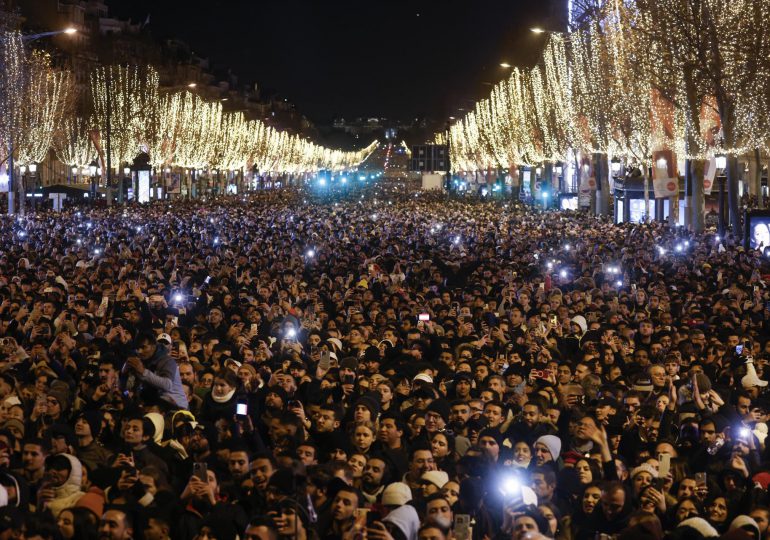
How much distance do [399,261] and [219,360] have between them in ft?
50.0

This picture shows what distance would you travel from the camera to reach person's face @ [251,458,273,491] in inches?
355

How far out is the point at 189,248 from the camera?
3183 cm

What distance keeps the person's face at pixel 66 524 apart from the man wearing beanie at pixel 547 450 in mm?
3323

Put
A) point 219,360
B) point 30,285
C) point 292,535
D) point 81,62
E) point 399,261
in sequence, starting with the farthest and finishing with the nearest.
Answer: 1. point 81,62
2. point 399,261
3. point 30,285
4. point 219,360
5. point 292,535

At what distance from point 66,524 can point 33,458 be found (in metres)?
1.36

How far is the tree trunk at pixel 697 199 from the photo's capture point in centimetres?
4403

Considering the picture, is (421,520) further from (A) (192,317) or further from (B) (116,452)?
(A) (192,317)

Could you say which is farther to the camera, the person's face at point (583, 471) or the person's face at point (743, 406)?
the person's face at point (743, 406)

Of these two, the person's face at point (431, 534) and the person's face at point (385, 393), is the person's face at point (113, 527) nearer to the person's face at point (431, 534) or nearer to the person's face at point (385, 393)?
the person's face at point (431, 534)

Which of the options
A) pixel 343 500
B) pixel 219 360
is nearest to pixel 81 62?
pixel 219 360

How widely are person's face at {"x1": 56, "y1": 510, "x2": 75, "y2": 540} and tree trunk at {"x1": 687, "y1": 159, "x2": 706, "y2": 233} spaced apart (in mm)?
37116

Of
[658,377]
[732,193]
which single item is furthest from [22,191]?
[658,377]

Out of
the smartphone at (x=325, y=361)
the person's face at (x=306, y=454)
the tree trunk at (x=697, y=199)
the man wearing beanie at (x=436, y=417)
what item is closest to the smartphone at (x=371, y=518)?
the person's face at (x=306, y=454)

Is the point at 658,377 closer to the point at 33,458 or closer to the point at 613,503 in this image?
the point at 613,503
